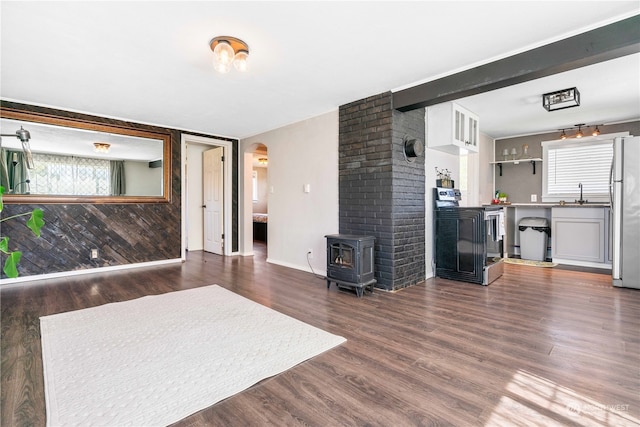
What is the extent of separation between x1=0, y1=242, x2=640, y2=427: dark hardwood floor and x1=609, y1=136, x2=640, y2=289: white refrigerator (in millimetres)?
235

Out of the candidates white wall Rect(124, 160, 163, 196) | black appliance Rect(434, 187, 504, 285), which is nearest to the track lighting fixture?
black appliance Rect(434, 187, 504, 285)

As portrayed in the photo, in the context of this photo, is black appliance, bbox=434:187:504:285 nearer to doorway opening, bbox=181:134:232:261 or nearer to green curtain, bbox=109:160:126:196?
doorway opening, bbox=181:134:232:261

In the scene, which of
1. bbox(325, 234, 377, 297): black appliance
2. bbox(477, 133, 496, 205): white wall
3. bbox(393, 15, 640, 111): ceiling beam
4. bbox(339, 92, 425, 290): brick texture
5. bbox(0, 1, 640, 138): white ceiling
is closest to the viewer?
bbox(0, 1, 640, 138): white ceiling

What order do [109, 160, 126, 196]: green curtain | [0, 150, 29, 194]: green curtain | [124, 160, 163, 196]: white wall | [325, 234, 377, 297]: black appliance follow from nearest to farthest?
[325, 234, 377, 297]: black appliance, [0, 150, 29, 194]: green curtain, [109, 160, 126, 196]: green curtain, [124, 160, 163, 196]: white wall

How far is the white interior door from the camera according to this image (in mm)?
6152

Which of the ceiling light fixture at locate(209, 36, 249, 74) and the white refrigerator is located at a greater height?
the ceiling light fixture at locate(209, 36, 249, 74)

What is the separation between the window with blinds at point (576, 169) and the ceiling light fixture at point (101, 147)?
24.5 ft

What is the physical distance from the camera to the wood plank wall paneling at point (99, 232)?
403cm

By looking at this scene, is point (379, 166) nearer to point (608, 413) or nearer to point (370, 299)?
point (370, 299)

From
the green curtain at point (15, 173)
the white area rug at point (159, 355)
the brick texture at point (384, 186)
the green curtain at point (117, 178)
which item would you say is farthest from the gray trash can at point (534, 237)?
the green curtain at point (15, 173)

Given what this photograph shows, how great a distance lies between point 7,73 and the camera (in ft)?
10.1

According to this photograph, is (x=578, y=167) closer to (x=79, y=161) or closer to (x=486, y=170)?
(x=486, y=170)

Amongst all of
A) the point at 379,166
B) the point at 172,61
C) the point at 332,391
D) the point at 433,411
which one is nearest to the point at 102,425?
the point at 332,391

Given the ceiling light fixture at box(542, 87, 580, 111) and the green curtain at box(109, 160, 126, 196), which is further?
the green curtain at box(109, 160, 126, 196)
